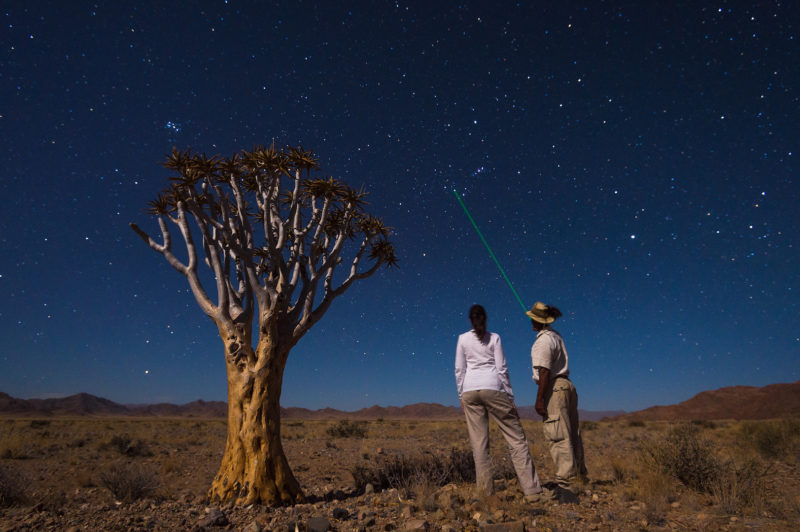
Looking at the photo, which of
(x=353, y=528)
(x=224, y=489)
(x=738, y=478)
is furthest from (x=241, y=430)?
(x=738, y=478)

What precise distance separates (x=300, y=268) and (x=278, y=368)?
1751mm

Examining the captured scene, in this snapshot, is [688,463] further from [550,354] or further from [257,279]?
[257,279]

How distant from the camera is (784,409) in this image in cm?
6141

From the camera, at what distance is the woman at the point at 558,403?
16.4 feet

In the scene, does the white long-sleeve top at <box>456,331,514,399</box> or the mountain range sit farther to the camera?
the mountain range

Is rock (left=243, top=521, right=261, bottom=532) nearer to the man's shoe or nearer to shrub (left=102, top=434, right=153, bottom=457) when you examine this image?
the man's shoe

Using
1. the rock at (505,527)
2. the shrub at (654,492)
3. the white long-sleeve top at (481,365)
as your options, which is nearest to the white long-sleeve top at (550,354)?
the white long-sleeve top at (481,365)

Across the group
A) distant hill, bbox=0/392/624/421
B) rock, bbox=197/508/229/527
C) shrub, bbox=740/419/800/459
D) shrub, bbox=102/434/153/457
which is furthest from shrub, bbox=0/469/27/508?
distant hill, bbox=0/392/624/421

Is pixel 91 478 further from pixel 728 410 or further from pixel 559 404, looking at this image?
pixel 728 410

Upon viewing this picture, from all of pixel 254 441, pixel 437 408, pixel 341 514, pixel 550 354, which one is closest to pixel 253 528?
pixel 341 514

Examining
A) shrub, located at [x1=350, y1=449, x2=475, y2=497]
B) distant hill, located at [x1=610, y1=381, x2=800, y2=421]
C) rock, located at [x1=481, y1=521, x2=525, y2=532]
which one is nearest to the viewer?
rock, located at [x1=481, y1=521, x2=525, y2=532]

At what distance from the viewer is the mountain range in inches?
2638

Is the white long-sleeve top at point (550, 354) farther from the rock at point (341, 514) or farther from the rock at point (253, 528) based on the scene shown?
the rock at point (253, 528)

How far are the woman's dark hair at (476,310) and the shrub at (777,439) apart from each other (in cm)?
1050
